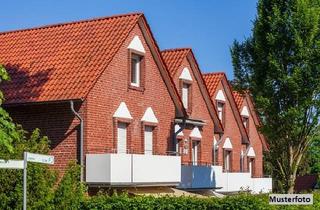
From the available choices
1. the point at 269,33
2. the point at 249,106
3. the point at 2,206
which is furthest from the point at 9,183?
the point at 249,106

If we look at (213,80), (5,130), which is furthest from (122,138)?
(213,80)

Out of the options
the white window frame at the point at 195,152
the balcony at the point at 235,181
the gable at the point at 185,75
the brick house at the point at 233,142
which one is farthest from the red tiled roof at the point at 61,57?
the brick house at the point at 233,142

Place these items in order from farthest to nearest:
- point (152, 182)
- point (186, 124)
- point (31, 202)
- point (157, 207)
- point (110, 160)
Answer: point (186, 124)
point (152, 182)
point (110, 160)
point (157, 207)
point (31, 202)

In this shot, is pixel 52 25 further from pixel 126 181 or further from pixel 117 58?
pixel 126 181

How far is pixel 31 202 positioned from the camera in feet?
63.7

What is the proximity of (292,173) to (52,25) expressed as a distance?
12.4m

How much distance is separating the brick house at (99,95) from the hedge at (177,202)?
259 cm

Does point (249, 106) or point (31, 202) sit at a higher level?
point (249, 106)

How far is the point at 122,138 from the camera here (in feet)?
97.3

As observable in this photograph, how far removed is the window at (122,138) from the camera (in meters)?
29.4

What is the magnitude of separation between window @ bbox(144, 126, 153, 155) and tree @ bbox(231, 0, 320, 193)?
4.92m

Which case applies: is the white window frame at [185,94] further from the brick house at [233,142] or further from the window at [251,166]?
the window at [251,166]

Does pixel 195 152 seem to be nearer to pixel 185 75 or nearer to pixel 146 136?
pixel 185 75

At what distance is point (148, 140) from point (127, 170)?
15.9 ft
